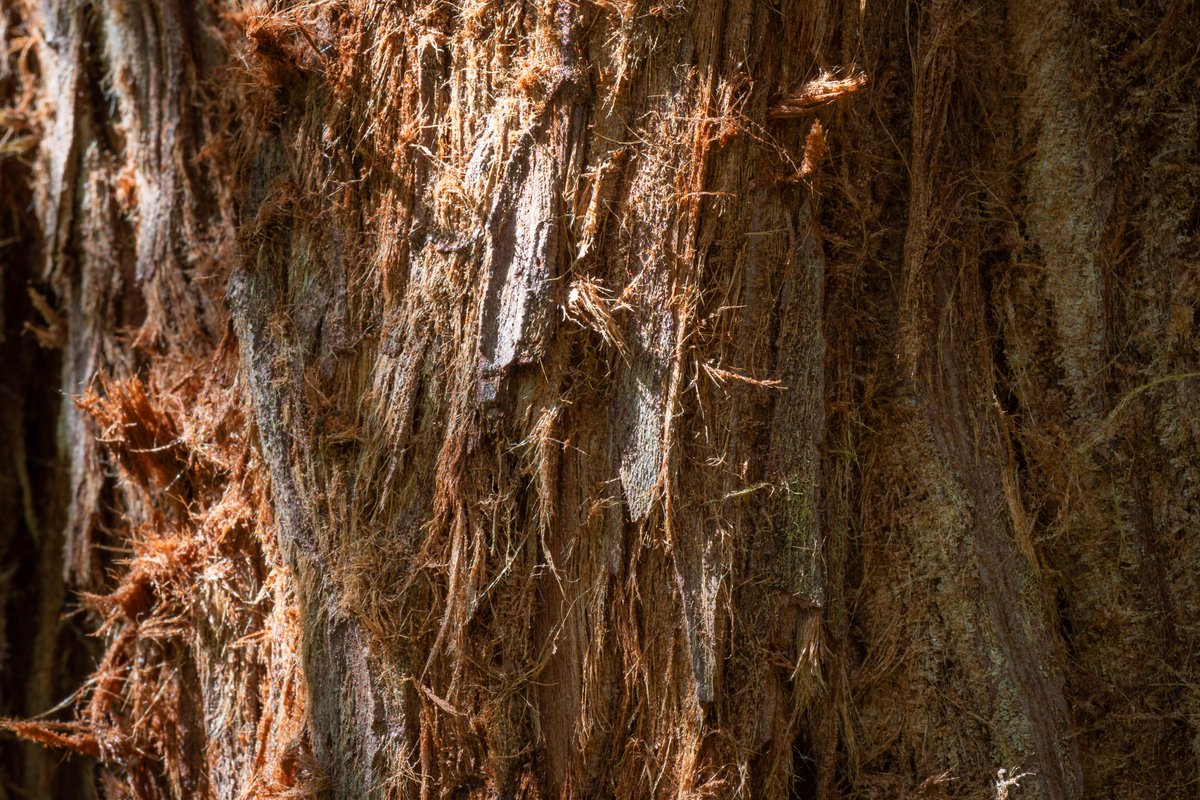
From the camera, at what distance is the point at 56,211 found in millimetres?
1667

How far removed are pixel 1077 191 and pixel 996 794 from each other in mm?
862

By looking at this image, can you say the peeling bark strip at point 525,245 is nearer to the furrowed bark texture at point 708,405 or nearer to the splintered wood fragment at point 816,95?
the furrowed bark texture at point 708,405

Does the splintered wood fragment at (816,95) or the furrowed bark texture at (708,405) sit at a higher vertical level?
the splintered wood fragment at (816,95)

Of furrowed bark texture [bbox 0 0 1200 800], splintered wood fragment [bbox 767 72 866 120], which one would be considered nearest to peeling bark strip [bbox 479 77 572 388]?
furrowed bark texture [bbox 0 0 1200 800]

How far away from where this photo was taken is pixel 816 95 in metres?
1.16

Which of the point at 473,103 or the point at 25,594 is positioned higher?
the point at 473,103

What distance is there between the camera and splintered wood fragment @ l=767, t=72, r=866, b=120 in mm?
1149

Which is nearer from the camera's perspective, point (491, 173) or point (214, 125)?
point (491, 173)

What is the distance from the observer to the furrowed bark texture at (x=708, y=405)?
3.85 feet

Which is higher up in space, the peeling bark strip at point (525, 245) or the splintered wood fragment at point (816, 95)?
the splintered wood fragment at point (816, 95)

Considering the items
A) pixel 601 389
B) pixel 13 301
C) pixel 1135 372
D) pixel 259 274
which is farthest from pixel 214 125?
pixel 1135 372

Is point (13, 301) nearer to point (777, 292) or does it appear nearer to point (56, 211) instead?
point (56, 211)

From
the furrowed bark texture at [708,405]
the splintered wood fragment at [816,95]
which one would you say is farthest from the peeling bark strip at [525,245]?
the splintered wood fragment at [816,95]

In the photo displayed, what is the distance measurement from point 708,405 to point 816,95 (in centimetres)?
43
